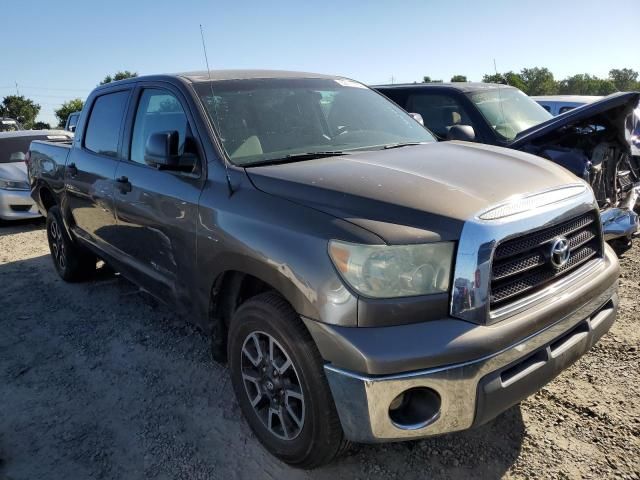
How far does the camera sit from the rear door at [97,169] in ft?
12.8

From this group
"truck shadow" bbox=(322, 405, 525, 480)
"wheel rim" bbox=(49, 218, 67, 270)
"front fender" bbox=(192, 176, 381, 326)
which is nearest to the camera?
"front fender" bbox=(192, 176, 381, 326)

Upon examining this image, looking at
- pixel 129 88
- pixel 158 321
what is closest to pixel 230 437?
pixel 158 321

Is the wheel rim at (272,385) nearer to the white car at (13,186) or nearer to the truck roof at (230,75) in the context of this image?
the truck roof at (230,75)

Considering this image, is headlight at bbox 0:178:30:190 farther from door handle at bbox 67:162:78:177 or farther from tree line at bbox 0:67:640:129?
tree line at bbox 0:67:640:129

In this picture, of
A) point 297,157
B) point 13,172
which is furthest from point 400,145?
point 13,172

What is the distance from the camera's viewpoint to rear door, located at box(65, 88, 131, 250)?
3.91 meters

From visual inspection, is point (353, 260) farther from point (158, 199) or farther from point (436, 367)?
point (158, 199)

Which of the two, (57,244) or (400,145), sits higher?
(400,145)

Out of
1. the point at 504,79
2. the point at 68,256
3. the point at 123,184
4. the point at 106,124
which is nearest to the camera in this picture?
the point at 123,184

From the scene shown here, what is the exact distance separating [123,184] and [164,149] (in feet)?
3.03

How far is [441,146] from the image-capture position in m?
3.25

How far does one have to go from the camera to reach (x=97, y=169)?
161 inches

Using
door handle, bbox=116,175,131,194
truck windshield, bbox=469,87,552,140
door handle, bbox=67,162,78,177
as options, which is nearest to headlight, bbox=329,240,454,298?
door handle, bbox=116,175,131,194

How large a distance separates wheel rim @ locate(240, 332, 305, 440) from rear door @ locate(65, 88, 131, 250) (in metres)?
1.92
